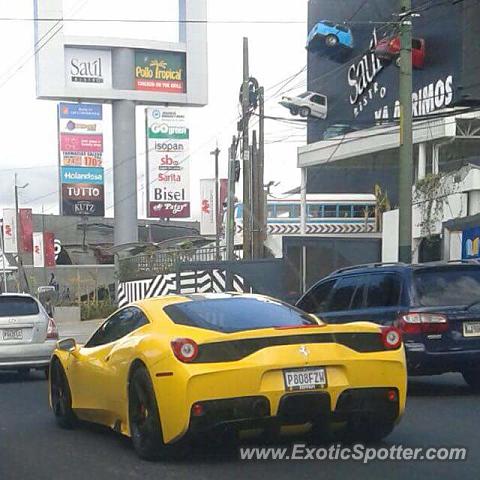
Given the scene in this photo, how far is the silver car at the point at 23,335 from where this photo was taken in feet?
46.6

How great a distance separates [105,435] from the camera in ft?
28.0

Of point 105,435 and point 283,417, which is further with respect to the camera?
point 105,435

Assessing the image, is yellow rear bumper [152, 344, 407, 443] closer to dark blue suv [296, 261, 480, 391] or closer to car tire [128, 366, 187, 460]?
car tire [128, 366, 187, 460]

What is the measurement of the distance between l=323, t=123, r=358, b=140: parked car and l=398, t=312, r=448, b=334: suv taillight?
85.0ft

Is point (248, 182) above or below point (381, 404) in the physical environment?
above

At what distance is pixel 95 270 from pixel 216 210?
14455mm

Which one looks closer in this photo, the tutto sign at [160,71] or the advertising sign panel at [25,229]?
the tutto sign at [160,71]

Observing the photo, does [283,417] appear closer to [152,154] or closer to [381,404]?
[381,404]

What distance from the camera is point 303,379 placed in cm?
661

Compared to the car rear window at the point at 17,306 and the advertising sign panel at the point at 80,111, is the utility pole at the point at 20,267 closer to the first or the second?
the advertising sign panel at the point at 80,111

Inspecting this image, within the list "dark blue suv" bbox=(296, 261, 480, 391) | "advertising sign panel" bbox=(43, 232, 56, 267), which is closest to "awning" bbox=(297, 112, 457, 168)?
"advertising sign panel" bbox=(43, 232, 56, 267)

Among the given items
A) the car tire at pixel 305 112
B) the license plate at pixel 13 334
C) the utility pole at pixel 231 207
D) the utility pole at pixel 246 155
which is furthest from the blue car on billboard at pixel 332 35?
the license plate at pixel 13 334

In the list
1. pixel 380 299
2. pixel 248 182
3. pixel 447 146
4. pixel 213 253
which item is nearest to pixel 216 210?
pixel 213 253

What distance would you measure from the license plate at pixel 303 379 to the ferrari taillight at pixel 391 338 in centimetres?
76
